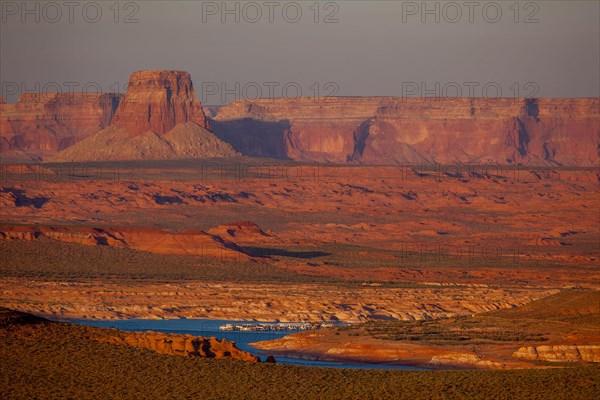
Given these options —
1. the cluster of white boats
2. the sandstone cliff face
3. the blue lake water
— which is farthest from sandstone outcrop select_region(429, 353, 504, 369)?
the cluster of white boats

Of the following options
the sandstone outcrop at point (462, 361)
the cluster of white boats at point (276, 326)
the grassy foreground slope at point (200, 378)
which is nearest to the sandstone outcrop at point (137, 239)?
the cluster of white boats at point (276, 326)

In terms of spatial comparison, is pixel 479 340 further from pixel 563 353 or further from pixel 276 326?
pixel 276 326

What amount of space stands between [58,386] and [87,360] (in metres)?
2.68

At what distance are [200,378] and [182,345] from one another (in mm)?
4147

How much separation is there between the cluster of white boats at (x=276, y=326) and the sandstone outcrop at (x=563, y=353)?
18070 mm

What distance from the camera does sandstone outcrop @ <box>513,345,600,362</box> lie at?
5341cm

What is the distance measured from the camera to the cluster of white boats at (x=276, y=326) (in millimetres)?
69812

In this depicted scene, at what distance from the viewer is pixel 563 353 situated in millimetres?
53906

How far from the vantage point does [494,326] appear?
211 ft

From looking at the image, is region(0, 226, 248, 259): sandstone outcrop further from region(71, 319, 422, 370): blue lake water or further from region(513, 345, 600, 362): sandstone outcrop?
region(513, 345, 600, 362): sandstone outcrop

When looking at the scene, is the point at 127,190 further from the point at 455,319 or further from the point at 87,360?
the point at 87,360

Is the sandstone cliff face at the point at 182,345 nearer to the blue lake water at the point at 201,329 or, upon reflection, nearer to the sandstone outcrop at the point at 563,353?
the blue lake water at the point at 201,329

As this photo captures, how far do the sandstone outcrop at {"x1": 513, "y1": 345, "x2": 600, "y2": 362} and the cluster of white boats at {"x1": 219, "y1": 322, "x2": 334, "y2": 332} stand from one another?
711 inches

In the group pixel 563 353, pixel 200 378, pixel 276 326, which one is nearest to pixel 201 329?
pixel 276 326
